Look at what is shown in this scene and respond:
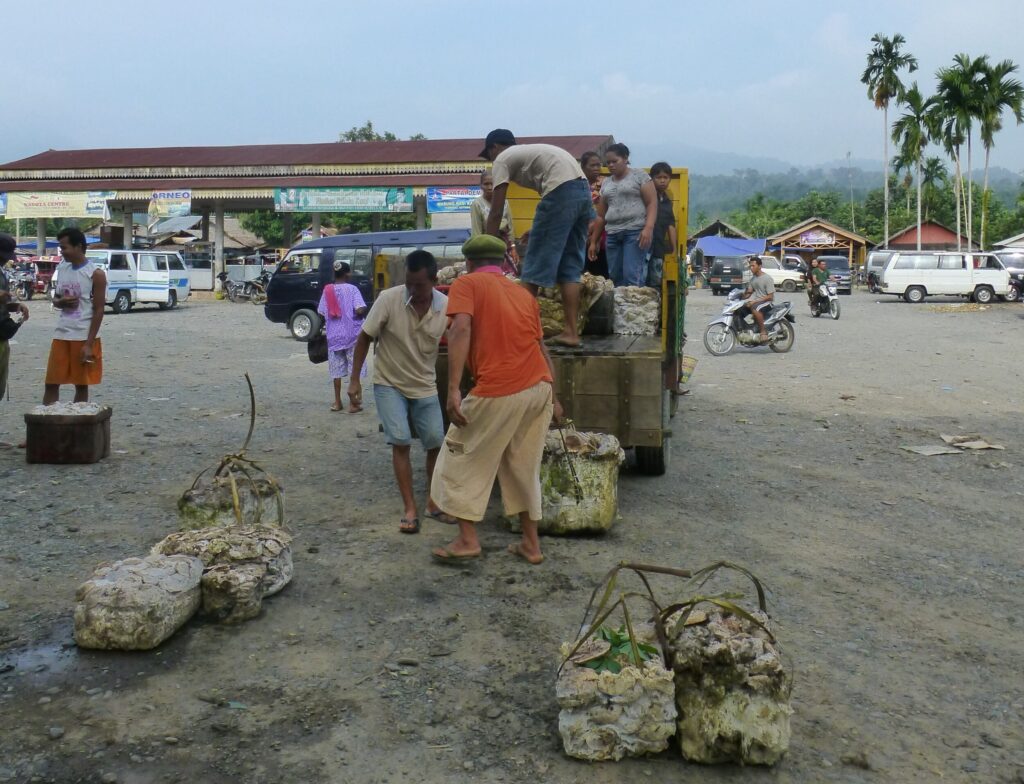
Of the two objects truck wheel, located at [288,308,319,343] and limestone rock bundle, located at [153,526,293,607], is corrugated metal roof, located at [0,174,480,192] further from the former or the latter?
limestone rock bundle, located at [153,526,293,607]

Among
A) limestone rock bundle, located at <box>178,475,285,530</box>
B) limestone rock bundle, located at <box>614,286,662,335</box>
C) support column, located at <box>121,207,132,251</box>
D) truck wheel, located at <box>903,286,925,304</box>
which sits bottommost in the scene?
limestone rock bundle, located at <box>178,475,285,530</box>

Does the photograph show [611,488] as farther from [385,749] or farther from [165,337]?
[165,337]

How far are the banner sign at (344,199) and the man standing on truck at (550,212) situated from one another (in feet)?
76.3

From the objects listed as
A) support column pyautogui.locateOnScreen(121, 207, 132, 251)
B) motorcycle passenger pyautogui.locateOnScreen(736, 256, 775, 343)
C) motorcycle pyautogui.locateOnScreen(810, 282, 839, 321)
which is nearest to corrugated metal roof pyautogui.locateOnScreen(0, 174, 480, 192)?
support column pyautogui.locateOnScreen(121, 207, 132, 251)

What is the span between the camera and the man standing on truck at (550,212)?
609 centimetres

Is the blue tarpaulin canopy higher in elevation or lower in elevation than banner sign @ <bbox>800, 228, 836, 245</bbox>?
lower

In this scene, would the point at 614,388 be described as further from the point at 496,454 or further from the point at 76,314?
the point at 76,314

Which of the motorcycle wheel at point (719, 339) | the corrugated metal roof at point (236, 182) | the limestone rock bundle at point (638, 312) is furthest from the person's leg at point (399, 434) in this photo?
the corrugated metal roof at point (236, 182)

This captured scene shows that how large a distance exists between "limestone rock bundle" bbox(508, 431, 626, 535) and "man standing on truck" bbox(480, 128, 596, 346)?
36.7 inches

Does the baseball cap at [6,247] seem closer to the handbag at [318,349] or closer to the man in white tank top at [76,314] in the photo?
the man in white tank top at [76,314]

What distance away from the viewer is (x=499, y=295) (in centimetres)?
474

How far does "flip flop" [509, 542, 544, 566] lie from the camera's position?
5.02 meters

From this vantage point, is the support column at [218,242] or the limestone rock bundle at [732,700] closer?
the limestone rock bundle at [732,700]

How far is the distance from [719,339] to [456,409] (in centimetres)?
1226
